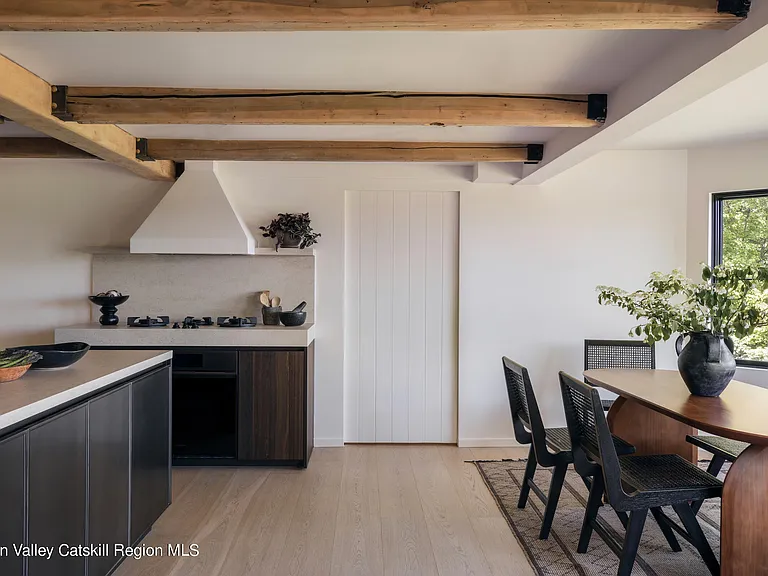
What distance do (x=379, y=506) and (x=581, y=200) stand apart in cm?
291

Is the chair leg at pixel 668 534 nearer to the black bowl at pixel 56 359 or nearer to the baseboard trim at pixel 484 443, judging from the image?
the baseboard trim at pixel 484 443

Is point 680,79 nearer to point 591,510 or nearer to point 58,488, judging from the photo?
point 591,510

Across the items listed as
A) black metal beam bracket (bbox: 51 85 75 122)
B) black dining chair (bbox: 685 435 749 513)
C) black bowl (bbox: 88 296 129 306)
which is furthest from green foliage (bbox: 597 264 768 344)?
black bowl (bbox: 88 296 129 306)

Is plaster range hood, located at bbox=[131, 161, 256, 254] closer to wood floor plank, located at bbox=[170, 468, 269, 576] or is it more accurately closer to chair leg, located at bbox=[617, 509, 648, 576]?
wood floor plank, located at bbox=[170, 468, 269, 576]

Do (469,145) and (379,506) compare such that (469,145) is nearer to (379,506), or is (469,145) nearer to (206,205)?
(206,205)

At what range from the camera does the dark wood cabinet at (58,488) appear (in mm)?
1847

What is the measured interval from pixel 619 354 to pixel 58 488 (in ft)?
12.8

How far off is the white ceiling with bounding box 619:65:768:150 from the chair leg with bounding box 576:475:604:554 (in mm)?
2172

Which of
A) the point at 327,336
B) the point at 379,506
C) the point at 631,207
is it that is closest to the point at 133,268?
the point at 327,336

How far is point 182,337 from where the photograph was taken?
4059mm

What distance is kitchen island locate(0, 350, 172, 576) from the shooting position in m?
1.76

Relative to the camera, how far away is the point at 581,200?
185 inches

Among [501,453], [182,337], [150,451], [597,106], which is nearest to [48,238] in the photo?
[182,337]

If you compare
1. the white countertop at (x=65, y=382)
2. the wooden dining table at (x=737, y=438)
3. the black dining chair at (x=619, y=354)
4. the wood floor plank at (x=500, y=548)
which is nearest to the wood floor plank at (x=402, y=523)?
the wood floor plank at (x=500, y=548)
